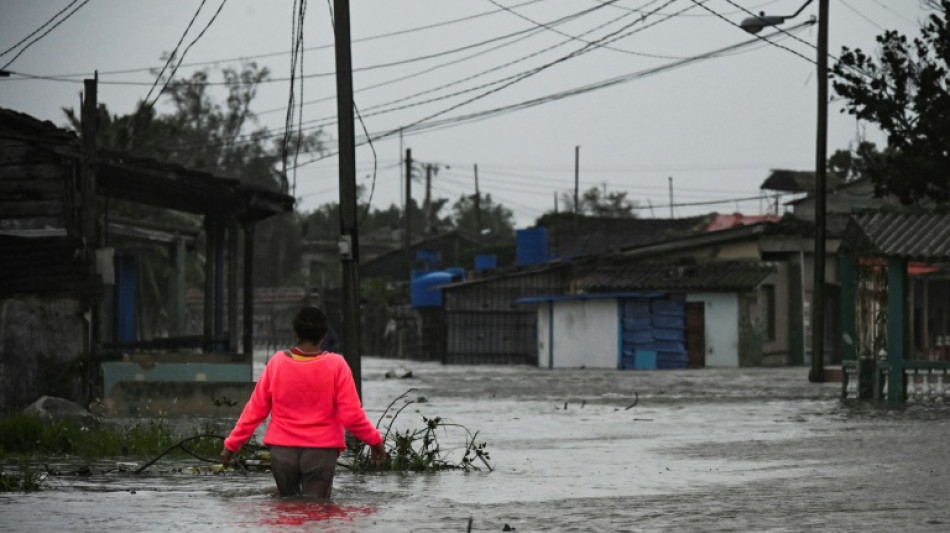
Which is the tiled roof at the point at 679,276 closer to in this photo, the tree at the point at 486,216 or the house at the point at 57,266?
the house at the point at 57,266

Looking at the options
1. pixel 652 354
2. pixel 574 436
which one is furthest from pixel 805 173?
pixel 574 436

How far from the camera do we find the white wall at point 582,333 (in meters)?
50.8

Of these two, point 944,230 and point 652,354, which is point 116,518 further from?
point 652,354

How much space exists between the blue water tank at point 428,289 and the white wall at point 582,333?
1069cm

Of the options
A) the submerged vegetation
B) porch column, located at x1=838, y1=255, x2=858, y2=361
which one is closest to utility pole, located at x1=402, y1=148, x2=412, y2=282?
porch column, located at x1=838, y1=255, x2=858, y2=361

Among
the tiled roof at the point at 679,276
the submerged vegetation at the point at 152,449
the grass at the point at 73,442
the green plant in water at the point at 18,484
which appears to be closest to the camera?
the green plant in water at the point at 18,484

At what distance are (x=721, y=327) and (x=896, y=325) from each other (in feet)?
89.9

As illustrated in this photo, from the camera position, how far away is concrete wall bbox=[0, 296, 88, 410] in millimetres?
22406

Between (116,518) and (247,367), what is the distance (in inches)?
669

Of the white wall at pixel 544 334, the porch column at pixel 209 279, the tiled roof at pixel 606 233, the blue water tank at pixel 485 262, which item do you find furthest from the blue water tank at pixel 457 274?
the porch column at pixel 209 279

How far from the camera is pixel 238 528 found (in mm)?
8258

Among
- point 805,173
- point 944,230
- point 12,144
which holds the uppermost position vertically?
point 805,173

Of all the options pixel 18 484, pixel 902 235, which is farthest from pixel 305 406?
pixel 902 235

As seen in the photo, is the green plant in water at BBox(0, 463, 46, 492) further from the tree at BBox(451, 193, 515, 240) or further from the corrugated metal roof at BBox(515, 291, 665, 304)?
the tree at BBox(451, 193, 515, 240)
